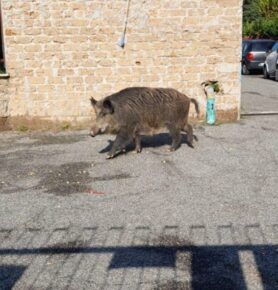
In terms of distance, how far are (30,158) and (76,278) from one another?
17.4 ft

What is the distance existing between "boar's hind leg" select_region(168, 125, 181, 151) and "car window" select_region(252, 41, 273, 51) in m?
17.8

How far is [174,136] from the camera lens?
9.71 m

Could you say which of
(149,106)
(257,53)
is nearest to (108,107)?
(149,106)

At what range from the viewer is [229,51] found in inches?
480

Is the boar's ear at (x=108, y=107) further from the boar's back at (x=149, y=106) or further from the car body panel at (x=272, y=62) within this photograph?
the car body panel at (x=272, y=62)

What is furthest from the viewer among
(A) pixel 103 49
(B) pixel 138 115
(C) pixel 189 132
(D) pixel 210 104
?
(D) pixel 210 104

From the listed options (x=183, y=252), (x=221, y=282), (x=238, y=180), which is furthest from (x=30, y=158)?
(x=221, y=282)

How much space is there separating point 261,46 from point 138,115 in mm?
18517

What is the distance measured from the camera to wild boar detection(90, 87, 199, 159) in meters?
9.14

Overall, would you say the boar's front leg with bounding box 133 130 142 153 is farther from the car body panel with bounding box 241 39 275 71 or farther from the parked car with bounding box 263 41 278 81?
the car body panel with bounding box 241 39 275 71

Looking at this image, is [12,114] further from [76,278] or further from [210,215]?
[76,278]

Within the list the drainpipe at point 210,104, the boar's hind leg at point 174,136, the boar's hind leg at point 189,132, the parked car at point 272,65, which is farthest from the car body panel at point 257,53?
the boar's hind leg at point 174,136

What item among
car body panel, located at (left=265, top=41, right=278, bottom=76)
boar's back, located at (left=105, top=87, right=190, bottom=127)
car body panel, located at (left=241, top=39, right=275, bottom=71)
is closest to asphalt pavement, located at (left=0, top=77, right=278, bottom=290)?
boar's back, located at (left=105, top=87, right=190, bottom=127)

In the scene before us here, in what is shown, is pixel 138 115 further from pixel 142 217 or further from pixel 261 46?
pixel 261 46
